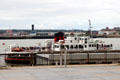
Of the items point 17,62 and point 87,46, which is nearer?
point 17,62

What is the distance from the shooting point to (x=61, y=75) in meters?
27.0

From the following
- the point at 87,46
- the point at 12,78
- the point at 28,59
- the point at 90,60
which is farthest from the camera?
the point at 87,46

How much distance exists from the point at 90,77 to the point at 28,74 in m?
5.71

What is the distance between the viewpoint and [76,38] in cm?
7094

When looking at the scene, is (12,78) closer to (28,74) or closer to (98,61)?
(28,74)

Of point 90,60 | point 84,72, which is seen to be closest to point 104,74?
point 84,72

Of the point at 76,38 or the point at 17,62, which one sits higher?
the point at 76,38

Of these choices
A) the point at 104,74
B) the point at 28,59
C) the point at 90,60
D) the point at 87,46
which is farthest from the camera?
the point at 87,46

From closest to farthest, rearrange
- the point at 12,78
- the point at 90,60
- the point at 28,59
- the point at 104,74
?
the point at 12,78, the point at 104,74, the point at 90,60, the point at 28,59

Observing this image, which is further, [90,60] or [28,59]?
[28,59]

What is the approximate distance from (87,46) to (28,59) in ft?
54.1

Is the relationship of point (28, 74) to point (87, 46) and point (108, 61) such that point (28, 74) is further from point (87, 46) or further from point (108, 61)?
point (87, 46)

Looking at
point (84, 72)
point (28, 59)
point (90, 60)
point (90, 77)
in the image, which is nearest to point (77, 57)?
point (90, 60)

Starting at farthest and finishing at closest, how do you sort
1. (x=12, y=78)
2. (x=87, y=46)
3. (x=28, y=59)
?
1. (x=87, y=46)
2. (x=28, y=59)
3. (x=12, y=78)
